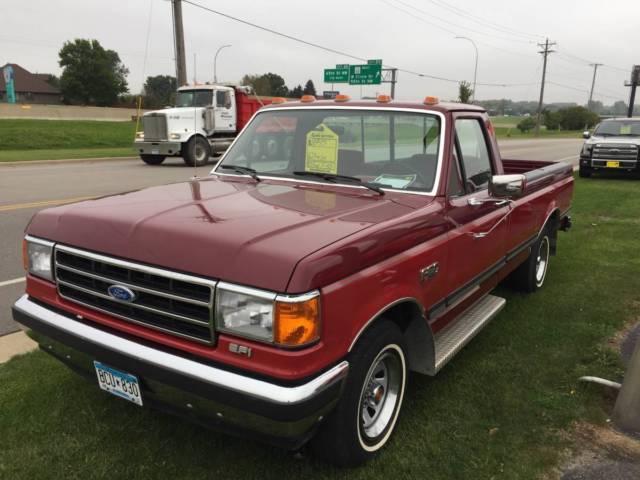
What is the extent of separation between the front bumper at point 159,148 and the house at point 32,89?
86794 millimetres

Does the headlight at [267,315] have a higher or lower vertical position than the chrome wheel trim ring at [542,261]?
higher

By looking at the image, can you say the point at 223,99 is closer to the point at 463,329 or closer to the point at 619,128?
the point at 619,128

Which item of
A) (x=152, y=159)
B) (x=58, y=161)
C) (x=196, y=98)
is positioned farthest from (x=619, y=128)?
(x=58, y=161)

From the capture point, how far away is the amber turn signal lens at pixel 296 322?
6.92 feet

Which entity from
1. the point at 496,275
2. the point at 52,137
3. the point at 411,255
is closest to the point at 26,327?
the point at 411,255

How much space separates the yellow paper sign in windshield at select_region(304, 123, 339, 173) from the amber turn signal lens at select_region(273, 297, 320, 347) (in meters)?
1.65

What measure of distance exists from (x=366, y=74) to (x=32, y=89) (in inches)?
3124

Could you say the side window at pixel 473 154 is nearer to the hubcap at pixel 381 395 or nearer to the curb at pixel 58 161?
the hubcap at pixel 381 395

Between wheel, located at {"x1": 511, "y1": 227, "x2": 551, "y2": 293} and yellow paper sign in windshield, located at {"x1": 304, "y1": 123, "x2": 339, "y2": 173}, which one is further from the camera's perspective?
wheel, located at {"x1": 511, "y1": 227, "x2": 551, "y2": 293}

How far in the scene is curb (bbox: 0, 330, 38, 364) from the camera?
3840 millimetres

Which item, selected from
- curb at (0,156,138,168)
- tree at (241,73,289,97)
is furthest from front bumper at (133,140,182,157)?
tree at (241,73,289,97)

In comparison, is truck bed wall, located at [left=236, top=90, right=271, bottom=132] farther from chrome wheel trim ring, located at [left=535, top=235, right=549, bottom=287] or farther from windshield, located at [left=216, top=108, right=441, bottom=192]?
windshield, located at [left=216, top=108, right=441, bottom=192]

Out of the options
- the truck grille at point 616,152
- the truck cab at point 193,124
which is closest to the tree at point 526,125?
the truck grille at point 616,152

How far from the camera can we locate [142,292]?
242 centimetres
